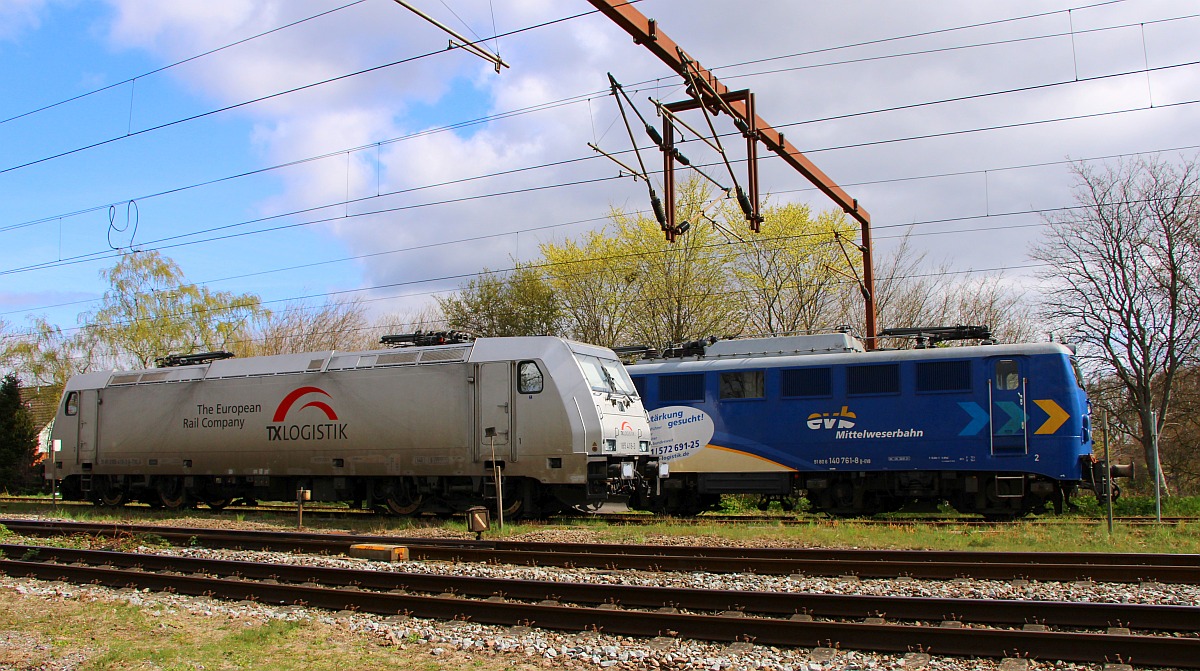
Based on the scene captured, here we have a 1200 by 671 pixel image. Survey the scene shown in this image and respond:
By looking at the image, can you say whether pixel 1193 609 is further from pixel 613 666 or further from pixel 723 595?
pixel 613 666

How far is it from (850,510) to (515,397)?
7.06 m

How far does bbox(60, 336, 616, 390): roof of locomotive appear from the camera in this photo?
16.5 m

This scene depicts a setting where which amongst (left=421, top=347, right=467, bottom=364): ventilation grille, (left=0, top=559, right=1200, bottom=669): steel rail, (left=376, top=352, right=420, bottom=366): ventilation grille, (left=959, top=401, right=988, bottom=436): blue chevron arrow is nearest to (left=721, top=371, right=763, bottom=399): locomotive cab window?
(left=959, top=401, right=988, bottom=436): blue chevron arrow

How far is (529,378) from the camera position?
16.3 m

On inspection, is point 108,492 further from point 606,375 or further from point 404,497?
point 606,375

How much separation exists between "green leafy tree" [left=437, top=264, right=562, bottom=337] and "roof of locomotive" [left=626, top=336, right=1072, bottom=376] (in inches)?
720

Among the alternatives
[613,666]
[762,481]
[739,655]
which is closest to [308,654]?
[613,666]

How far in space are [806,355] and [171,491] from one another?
49.3ft

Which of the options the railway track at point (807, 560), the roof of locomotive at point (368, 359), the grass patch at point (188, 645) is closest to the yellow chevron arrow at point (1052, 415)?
the railway track at point (807, 560)

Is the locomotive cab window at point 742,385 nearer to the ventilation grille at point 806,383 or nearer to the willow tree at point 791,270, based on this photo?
the ventilation grille at point 806,383

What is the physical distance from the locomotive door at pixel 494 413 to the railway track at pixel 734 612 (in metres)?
5.89

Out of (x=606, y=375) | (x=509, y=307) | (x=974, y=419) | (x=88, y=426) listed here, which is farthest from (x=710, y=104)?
(x=509, y=307)

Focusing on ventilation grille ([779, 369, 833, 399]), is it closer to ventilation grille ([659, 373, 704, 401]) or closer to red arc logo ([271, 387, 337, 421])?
ventilation grille ([659, 373, 704, 401])

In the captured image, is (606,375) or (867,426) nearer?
(606,375)
